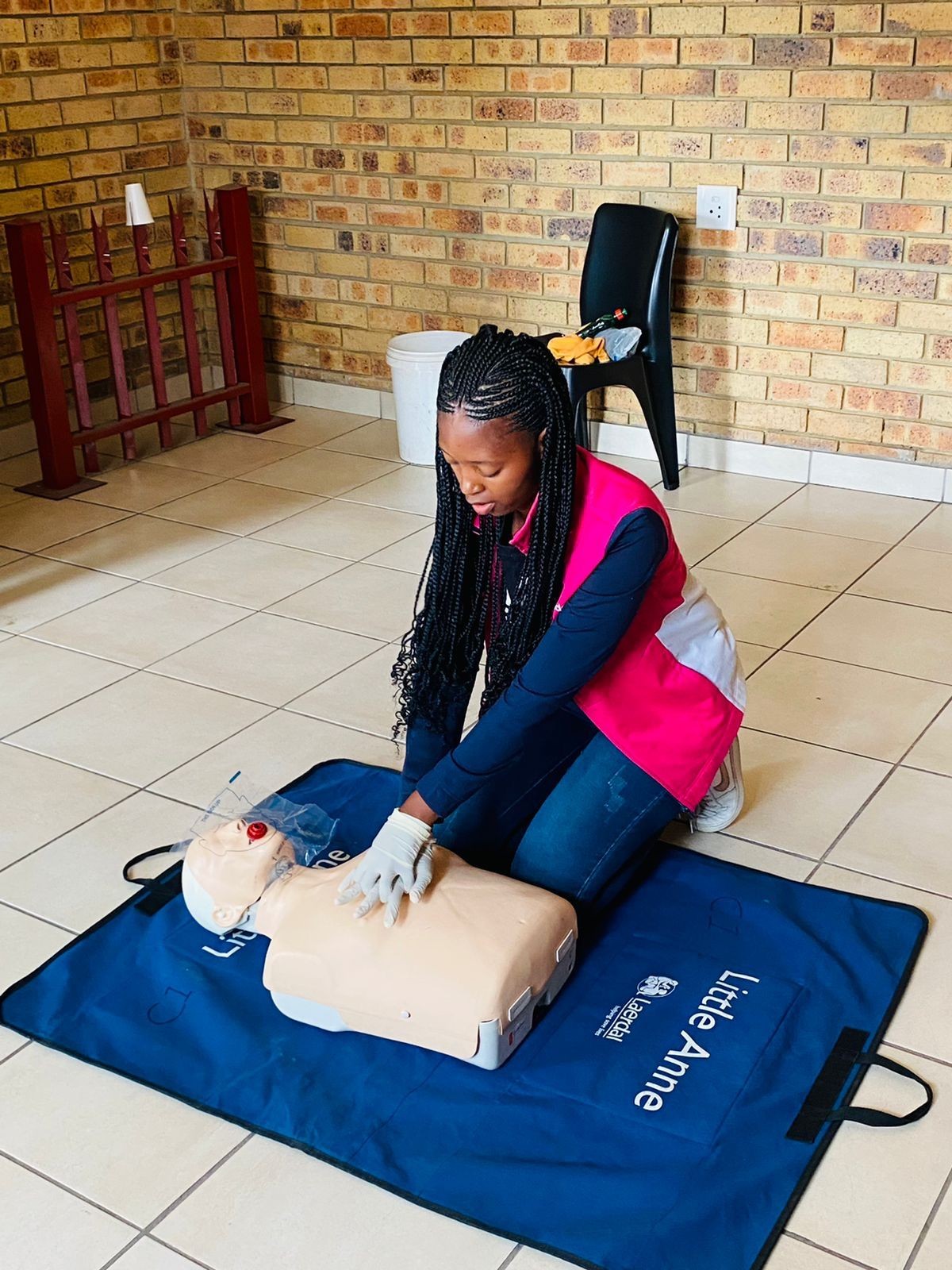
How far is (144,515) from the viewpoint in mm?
3934

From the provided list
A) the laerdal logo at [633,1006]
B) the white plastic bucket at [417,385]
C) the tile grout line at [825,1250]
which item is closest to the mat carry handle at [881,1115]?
the tile grout line at [825,1250]

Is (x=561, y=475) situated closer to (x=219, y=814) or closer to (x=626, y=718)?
(x=626, y=718)

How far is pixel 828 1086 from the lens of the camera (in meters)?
1.78

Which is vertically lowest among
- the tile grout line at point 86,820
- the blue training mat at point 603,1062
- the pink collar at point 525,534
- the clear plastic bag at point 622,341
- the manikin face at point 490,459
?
the blue training mat at point 603,1062

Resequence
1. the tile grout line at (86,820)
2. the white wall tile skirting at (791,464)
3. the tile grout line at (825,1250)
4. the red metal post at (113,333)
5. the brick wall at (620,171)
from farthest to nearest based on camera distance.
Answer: the red metal post at (113,333), the white wall tile skirting at (791,464), the brick wall at (620,171), the tile grout line at (86,820), the tile grout line at (825,1250)

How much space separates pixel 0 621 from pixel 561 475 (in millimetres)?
1908

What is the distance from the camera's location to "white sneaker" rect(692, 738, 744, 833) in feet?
7.43

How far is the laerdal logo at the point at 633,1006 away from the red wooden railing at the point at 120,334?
9.05 feet

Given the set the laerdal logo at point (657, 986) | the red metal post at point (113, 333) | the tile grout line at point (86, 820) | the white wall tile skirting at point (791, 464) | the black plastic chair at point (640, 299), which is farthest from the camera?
the red metal post at point (113, 333)

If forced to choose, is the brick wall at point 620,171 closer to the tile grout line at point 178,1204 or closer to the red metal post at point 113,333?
the red metal post at point 113,333

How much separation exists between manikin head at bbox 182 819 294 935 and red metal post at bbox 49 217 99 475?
95.3 inches

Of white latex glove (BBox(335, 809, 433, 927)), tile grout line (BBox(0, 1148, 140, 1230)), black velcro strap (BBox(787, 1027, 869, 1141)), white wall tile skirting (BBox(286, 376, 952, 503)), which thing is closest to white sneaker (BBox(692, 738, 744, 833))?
black velcro strap (BBox(787, 1027, 869, 1141))

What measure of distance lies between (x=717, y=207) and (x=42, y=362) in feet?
6.56

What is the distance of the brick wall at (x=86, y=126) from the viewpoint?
421 cm
